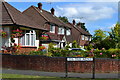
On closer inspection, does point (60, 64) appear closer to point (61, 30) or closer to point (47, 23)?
point (47, 23)

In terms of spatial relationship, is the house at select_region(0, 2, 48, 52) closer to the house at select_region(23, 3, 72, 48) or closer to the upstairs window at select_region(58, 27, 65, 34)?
the house at select_region(23, 3, 72, 48)

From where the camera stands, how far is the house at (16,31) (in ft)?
62.6

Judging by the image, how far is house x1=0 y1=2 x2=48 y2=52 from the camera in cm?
1907

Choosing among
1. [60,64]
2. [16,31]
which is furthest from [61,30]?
[60,64]

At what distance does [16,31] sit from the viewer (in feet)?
61.4

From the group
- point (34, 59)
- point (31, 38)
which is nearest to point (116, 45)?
point (31, 38)

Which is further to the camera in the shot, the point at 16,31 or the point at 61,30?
the point at 61,30

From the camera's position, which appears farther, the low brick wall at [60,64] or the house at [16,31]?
the house at [16,31]

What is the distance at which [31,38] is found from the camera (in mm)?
22438

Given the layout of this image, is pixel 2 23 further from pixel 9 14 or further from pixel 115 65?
pixel 115 65

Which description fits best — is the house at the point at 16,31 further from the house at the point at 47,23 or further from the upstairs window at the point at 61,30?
the upstairs window at the point at 61,30

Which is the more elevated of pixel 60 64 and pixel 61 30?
pixel 61 30

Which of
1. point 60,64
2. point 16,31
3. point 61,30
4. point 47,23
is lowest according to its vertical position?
point 60,64

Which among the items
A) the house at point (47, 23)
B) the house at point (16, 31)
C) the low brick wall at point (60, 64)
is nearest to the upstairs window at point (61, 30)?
the house at point (47, 23)
